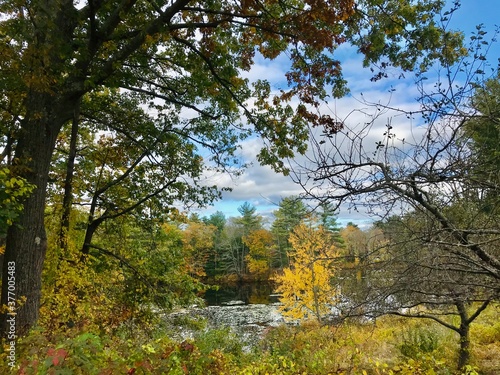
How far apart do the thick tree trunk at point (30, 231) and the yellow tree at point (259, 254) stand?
36.5m

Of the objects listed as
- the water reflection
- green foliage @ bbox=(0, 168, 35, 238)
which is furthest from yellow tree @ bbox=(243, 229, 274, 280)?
green foliage @ bbox=(0, 168, 35, 238)

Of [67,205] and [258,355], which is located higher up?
[67,205]

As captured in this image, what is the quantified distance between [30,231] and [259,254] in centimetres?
3808

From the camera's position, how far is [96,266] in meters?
7.86

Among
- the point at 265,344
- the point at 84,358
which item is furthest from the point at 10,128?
the point at 265,344

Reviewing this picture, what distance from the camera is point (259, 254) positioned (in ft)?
136

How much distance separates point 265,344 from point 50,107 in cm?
1087

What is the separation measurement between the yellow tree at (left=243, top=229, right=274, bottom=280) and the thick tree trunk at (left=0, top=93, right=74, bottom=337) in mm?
36535

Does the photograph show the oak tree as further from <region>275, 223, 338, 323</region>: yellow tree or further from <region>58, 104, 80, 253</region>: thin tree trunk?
<region>275, 223, 338, 323</region>: yellow tree

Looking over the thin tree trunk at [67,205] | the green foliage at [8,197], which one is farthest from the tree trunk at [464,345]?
the thin tree trunk at [67,205]

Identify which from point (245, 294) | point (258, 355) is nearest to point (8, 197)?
point (258, 355)

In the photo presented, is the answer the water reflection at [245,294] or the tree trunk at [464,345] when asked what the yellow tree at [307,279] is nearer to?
the tree trunk at [464,345]

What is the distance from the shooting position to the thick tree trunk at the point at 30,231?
430 cm

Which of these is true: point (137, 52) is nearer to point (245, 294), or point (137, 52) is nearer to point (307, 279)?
point (307, 279)
